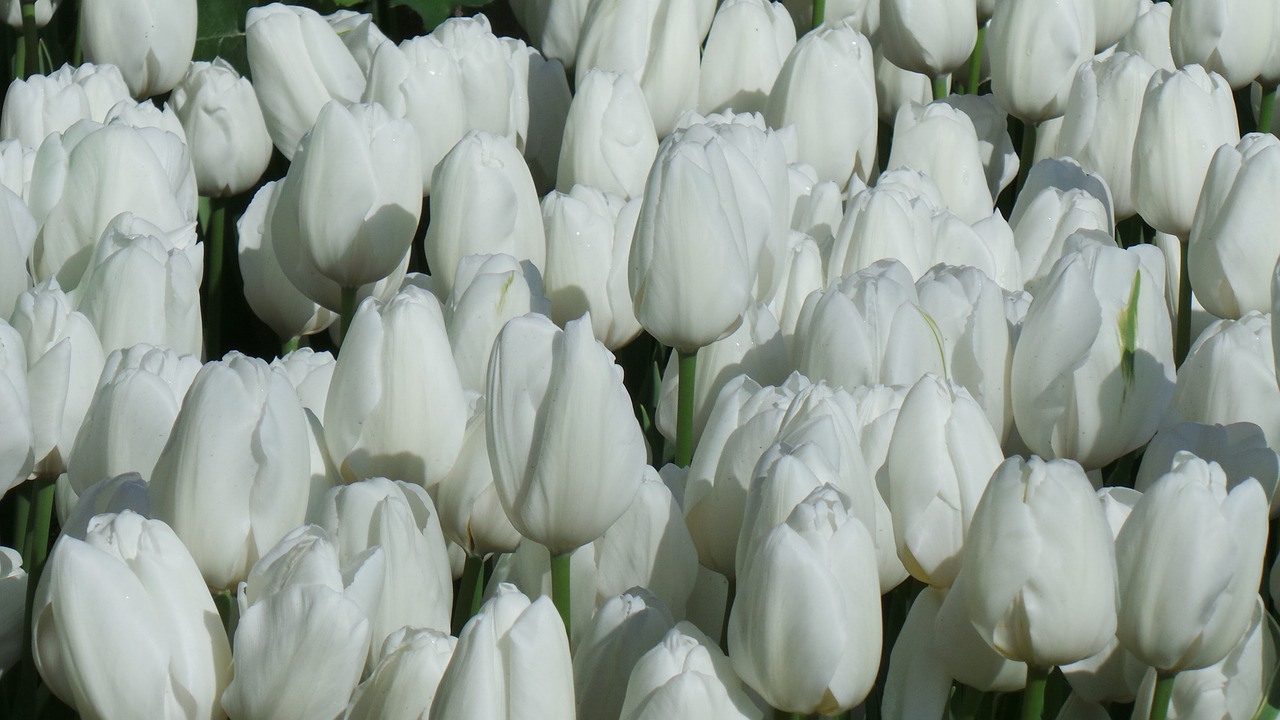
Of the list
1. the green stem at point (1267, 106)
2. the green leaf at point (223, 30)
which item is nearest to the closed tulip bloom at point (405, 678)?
the green stem at point (1267, 106)

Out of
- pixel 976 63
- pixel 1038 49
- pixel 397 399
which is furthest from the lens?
pixel 976 63

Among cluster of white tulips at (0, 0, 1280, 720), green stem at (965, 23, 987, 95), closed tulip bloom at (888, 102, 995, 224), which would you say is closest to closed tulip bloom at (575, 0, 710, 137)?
cluster of white tulips at (0, 0, 1280, 720)

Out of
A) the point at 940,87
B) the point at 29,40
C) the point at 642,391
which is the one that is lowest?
the point at 642,391

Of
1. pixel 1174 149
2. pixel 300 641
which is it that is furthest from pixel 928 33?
pixel 300 641

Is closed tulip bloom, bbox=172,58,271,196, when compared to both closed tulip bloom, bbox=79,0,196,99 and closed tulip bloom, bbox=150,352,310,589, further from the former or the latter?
closed tulip bloom, bbox=150,352,310,589

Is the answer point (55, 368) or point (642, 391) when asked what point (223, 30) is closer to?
point (642, 391)

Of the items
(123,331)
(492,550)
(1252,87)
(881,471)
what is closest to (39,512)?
(123,331)
